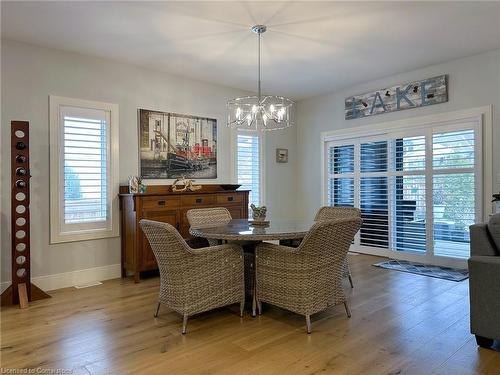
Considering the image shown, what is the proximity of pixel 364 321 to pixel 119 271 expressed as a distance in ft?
9.53

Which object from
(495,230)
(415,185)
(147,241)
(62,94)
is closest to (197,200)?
(147,241)

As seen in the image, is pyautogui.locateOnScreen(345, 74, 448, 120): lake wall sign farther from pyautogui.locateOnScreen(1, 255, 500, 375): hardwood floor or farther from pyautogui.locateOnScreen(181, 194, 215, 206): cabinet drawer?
pyautogui.locateOnScreen(181, 194, 215, 206): cabinet drawer

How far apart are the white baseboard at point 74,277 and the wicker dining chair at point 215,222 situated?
55.5 inches

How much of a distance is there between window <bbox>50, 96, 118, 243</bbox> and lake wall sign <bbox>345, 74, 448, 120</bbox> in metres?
3.48

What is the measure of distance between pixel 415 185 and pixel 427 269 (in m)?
1.13

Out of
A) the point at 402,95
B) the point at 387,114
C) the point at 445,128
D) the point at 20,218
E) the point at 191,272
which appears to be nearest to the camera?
the point at 191,272

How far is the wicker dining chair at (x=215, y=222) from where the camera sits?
3.15 metres

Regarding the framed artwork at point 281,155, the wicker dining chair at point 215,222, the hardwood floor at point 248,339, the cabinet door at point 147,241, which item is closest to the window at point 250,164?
the framed artwork at point 281,155

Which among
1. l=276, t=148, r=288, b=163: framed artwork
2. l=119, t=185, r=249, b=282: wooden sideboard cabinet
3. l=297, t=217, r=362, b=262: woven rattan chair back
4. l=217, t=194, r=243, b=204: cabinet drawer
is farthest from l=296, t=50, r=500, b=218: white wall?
l=297, t=217, r=362, b=262: woven rattan chair back

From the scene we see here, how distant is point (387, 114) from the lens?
5.10 meters

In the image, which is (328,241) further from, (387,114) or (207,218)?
(387,114)

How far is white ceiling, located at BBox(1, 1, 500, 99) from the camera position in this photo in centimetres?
299

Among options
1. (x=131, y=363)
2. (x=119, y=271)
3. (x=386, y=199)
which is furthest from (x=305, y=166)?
(x=131, y=363)

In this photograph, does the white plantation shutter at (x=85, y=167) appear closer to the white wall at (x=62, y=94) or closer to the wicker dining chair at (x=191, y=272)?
the white wall at (x=62, y=94)
